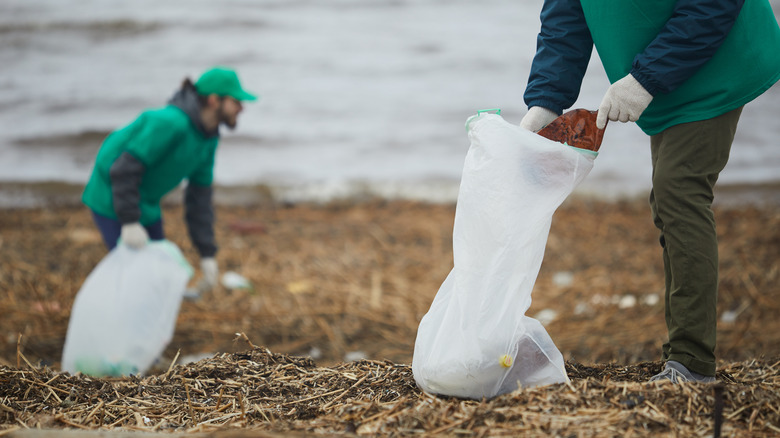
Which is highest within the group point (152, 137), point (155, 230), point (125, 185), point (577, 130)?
point (577, 130)

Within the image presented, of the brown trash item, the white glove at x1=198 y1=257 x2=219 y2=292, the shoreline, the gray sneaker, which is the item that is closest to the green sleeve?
the white glove at x1=198 y1=257 x2=219 y2=292

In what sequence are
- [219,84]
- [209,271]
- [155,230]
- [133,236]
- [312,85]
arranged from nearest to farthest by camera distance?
[133,236] → [219,84] → [155,230] → [209,271] → [312,85]

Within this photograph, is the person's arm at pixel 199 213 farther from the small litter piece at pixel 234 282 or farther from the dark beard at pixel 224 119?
the small litter piece at pixel 234 282

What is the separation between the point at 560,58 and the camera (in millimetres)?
1860

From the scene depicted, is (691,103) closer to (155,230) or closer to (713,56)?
(713,56)

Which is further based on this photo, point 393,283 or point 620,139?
point 620,139

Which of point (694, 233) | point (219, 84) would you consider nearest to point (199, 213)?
point (219, 84)

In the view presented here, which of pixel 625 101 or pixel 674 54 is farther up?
Answer: pixel 674 54

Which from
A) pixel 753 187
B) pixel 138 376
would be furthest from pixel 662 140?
pixel 753 187

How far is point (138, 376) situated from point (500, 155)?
130cm

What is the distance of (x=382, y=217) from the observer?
19.5 feet

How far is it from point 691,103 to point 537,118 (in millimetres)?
400

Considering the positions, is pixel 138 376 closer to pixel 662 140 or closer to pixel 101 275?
pixel 101 275

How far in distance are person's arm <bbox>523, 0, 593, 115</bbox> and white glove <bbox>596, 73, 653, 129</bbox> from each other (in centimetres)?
21
